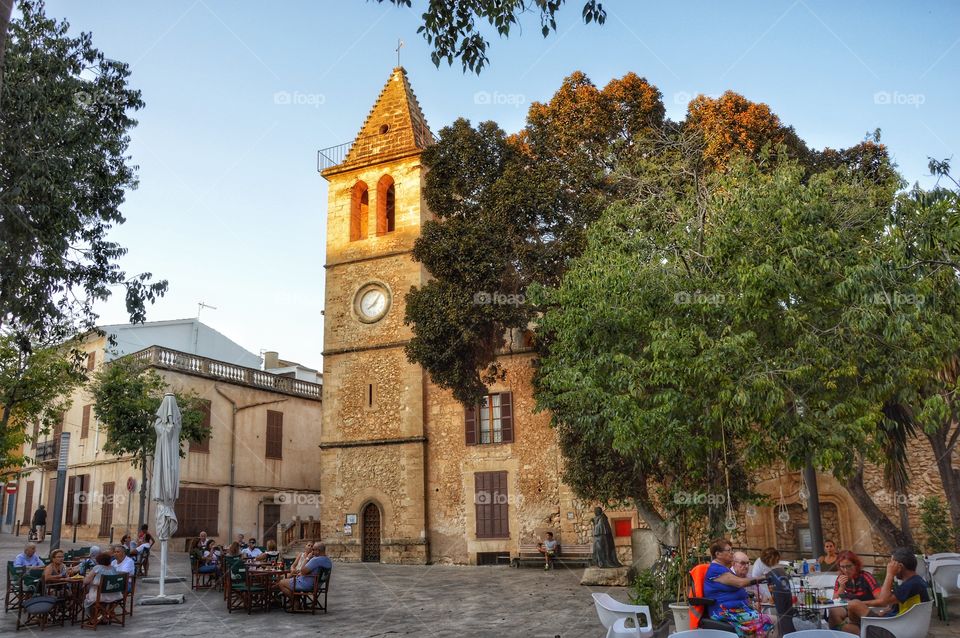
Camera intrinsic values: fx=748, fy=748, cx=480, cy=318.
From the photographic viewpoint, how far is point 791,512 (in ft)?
60.3

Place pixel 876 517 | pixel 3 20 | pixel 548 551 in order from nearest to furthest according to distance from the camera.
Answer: pixel 3 20, pixel 876 517, pixel 548 551

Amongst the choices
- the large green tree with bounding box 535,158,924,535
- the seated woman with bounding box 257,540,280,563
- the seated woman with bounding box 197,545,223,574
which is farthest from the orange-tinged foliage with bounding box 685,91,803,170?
the seated woman with bounding box 197,545,223,574

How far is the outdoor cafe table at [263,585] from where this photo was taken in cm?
1123

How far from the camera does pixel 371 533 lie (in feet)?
75.6

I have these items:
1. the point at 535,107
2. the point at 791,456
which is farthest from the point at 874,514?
the point at 535,107

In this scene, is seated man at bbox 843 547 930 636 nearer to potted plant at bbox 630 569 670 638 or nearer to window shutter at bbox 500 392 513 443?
potted plant at bbox 630 569 670 638

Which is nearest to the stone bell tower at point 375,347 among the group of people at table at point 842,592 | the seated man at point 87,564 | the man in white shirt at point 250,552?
the man in white shirt at point 250,552

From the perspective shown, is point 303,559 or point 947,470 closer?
point 303,559

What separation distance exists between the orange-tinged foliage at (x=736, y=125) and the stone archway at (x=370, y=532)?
556 inches

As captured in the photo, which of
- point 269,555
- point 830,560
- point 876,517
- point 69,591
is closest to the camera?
point 69,591

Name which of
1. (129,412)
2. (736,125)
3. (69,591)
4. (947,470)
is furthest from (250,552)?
(736,125)

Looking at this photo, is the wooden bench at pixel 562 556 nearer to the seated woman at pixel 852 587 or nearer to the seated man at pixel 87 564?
the seated man at pixel 87 564

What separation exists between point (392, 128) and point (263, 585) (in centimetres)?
1803

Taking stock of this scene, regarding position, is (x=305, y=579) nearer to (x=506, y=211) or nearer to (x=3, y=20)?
(x=3, y=20)
